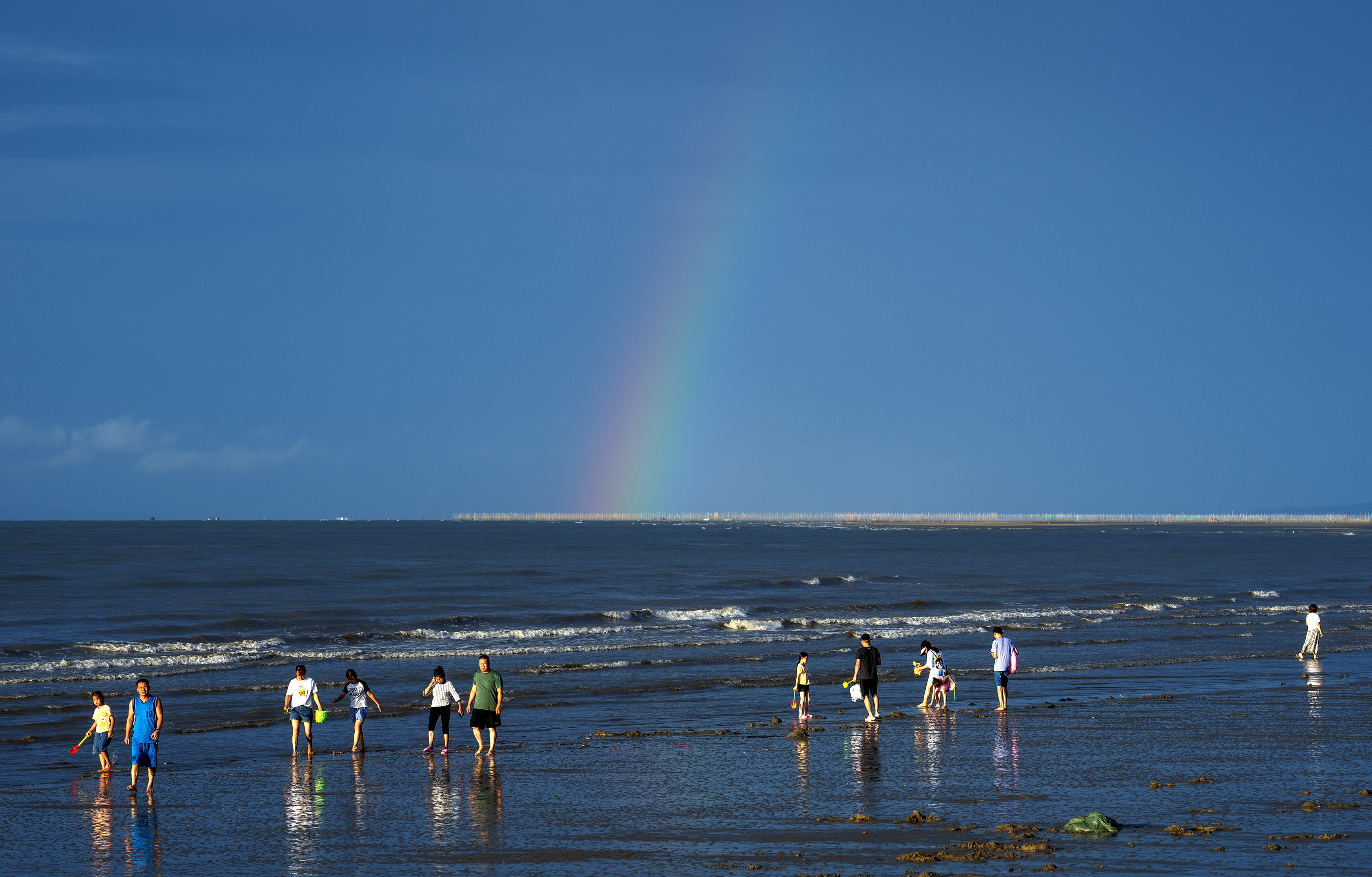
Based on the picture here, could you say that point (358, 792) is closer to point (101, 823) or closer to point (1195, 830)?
point (101, 823)

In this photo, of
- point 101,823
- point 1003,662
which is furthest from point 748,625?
point 101,823

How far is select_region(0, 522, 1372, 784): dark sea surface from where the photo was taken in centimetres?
2461

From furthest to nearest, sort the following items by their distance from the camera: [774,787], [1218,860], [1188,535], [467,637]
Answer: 1. [1188,535]
2. [467,637]
3. [774,787]
4. [1218,860]

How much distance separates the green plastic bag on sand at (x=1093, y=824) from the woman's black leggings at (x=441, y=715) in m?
10.3

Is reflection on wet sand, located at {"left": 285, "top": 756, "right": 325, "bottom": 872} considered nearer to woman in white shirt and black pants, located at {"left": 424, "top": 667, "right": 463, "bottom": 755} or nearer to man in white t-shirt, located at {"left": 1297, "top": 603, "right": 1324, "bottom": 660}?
woman in white shirt and black pants, located at {"left": 424, "top": 667, "right": 463, "bottom": 755}

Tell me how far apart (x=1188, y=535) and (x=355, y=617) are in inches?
6810

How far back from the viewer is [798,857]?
1194 centimetres

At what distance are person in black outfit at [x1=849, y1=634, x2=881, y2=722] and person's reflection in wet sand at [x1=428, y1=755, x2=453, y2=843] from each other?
304 inches

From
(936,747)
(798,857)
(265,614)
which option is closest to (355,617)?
(265,614)

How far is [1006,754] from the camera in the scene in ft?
59.1

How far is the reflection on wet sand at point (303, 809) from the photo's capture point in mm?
12531

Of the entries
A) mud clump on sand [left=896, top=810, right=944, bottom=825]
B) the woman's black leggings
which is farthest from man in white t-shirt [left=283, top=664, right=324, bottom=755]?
mud clump on sand [left=896, top=810, right=944, bottom=825]

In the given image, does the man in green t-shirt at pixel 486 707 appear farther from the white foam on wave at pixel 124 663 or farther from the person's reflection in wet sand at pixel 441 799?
the white foam on wave at pixel 124 663

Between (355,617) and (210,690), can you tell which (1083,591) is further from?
(210,690)
